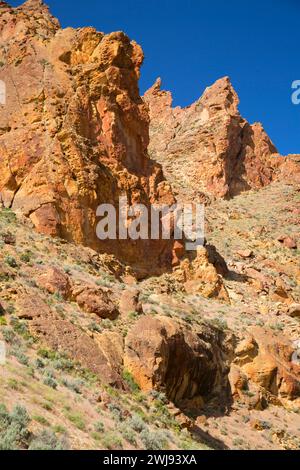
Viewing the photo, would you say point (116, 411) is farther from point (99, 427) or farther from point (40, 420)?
point (40, 420)

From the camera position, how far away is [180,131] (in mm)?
72250

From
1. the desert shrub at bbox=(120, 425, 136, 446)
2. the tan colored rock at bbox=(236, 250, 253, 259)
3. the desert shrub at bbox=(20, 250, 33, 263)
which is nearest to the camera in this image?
the desert shrub at bbox=(120, 425, 136, 446)

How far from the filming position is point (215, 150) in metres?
63.8

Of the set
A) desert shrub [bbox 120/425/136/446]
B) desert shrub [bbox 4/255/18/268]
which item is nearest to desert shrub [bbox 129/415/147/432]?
desert shrub [bbox 120/425/136/446]

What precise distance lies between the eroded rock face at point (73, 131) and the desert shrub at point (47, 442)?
14083 mm

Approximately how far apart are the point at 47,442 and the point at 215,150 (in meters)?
59.4

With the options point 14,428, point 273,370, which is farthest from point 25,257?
point 273,370

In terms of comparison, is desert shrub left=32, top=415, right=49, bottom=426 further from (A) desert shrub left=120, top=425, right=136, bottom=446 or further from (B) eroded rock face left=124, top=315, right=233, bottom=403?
(B) eroded rock face left=124, top=315, right=233, bottom=403

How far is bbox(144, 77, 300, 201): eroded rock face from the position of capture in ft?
205

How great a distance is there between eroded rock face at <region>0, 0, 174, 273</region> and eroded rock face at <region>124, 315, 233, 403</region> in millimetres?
7368

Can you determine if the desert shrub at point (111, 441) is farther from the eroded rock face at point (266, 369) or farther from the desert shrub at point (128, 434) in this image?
the eroded rock face at point (266, 369)

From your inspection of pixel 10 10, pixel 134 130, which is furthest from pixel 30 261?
pixel 10 10

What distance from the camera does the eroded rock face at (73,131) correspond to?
2230 centimetres

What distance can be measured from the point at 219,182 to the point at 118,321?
48.1 meters
